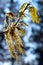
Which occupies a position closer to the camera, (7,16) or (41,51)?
(7,16)

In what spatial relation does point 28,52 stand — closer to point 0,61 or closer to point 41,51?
point 41,51

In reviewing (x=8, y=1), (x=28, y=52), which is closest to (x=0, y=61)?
(x=28, y=52)

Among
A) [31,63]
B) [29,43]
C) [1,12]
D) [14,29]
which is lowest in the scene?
[31,63]

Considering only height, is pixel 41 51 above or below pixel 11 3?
below

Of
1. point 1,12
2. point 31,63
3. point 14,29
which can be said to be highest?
point 14,29

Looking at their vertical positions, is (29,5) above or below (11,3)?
above

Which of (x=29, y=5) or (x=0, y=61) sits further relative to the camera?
(x=0, y=61)

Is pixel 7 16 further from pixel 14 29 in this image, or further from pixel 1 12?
pixel 1 12

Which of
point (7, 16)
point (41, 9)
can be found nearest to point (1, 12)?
point (41, 9)
